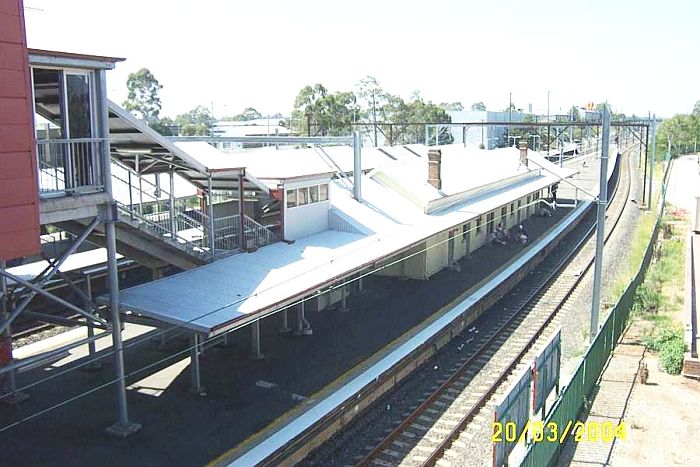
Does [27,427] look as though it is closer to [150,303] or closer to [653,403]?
[150,303]

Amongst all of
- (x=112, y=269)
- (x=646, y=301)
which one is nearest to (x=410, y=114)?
(x=646, y=301)

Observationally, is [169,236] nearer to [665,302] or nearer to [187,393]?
[187,393]

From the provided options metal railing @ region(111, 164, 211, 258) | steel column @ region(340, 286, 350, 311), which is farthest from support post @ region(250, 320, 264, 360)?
steel column @ region(340, 286, 350, 311)

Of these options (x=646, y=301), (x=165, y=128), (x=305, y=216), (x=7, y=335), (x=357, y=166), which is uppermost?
(x=165, y=128)

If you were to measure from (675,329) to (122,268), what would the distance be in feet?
48.8

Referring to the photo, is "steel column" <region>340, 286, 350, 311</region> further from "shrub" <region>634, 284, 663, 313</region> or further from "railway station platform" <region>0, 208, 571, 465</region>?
"shrub" <region>634, 284, 663, 313</region>

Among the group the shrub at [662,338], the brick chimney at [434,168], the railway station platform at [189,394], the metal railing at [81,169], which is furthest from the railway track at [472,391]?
the metal railing at [81,169]

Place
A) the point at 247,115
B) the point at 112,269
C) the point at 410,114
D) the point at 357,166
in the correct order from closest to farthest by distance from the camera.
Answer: the point at 112,269
the point at 357,166
the point at 410,114
the point at 247,115

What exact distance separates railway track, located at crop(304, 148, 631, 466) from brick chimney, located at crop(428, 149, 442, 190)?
532 cm

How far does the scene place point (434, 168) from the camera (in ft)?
87.4

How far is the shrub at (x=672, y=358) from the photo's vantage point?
15172mm

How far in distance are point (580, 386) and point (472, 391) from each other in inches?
110

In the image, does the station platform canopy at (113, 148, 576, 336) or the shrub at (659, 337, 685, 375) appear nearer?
the station platform canopy at (113, 148, 576, 336)

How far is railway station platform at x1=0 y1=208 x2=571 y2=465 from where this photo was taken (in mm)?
11133
